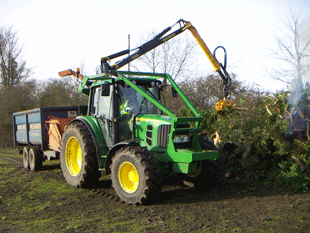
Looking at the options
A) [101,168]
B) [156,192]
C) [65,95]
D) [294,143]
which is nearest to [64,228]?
[156,192]

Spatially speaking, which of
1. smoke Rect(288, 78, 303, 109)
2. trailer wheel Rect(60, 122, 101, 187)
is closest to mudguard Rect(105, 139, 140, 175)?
trailer wheel Rect(60, 122, 101, 187)

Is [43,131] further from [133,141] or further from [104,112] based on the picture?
[133,141]

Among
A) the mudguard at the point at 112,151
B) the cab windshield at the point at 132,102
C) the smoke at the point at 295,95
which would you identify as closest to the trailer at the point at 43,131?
the cab windshield at the point at 132,102

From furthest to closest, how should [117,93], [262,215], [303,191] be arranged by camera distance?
[117,93] → [303,191] → [262,215]

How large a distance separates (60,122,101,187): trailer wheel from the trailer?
979mm

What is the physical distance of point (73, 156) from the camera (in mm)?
7625

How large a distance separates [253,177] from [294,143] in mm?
1198

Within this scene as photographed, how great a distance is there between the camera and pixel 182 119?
565cm

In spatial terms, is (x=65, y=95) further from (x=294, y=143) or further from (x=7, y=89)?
(x=294, y=143)

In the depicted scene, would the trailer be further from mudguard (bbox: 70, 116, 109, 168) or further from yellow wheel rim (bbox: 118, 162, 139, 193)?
yellow wheel rim (bbox: 118, 162, 139, 193)

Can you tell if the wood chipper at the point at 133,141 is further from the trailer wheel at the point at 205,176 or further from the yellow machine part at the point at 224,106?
the yellow machine part at the point at 224,106

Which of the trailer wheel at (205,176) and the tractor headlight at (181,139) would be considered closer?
the tractor headlight at (181,139)

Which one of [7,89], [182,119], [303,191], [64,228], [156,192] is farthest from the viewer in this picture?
[7,89]

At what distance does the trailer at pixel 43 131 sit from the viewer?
8.75m
